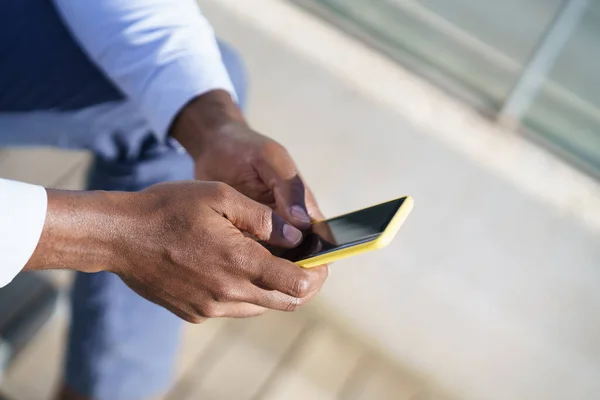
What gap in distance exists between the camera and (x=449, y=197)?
83cm

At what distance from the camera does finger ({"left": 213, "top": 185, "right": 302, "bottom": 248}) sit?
50 centimetres

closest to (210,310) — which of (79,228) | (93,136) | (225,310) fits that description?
(225,310)

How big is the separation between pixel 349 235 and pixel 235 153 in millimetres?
184

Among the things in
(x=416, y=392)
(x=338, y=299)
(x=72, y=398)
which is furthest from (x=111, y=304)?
(x=416, y=392)

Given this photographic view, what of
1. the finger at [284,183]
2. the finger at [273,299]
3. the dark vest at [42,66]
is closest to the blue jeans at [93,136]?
the dark vest at [42,66]

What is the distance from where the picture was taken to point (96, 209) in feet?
1.55

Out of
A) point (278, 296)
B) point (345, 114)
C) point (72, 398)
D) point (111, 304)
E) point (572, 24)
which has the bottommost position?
point (72, 398)

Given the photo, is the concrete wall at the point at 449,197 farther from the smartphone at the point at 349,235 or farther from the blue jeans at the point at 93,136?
the smartphone at the point at 349,235

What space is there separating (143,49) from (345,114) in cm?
29

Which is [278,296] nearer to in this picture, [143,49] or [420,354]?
[143,49]

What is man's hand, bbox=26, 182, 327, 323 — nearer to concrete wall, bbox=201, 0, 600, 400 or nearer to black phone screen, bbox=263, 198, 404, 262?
black phone screen, bbox=263, 198, 404, 262

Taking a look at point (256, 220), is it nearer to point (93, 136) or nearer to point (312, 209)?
point (312, 209)

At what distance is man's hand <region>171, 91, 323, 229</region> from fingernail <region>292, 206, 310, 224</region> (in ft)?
0.05

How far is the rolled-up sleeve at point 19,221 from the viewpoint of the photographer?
0.45 metres
